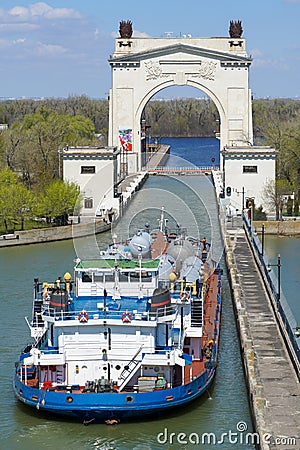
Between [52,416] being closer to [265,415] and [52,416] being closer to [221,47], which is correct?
[265,415]

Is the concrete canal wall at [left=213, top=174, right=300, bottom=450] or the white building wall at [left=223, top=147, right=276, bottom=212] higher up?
the white building wall at [left=223, top=147, right=276, bottom=212]

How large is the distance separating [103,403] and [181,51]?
149ft

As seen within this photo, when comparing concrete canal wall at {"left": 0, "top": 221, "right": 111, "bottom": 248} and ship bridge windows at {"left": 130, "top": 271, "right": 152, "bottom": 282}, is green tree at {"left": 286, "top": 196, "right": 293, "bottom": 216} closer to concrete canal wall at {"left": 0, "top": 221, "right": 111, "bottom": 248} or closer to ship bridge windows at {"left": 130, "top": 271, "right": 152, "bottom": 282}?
concrete canal wall at {"left": 0, "top": 221, "right": 111, "bottom": 248}

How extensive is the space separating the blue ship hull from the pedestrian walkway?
5.01 ft

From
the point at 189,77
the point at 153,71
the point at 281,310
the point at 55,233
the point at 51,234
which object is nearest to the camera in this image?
the point at 281,310

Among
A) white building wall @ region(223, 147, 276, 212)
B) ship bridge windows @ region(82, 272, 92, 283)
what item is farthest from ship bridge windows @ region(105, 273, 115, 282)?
white building wall @ region(223, 147, 276, 212)

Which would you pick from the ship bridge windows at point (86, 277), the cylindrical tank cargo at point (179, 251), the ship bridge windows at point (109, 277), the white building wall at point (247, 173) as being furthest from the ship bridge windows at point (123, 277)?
the white building wall at point (247, 173)

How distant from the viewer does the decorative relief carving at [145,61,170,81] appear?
196 ft

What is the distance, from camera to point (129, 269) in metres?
19.4

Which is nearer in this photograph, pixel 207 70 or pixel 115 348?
pixel 115 348

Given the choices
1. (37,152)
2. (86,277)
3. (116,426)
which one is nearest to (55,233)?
(37,152)

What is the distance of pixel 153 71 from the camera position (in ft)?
197

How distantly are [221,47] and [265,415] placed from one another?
4778 cm

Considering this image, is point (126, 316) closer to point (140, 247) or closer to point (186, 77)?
point (140, 247)
